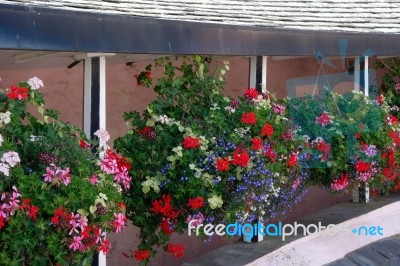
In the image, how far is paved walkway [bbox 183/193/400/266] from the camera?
6863 mm

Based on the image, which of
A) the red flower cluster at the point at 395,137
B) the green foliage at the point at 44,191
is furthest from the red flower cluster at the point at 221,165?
the red flower cluster at the point at 395,137

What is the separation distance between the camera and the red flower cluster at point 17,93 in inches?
186

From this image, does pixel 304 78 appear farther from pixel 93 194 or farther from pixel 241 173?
pixel 93 194

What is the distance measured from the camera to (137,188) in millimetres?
5883

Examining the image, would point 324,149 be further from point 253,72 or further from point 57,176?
point 57,176

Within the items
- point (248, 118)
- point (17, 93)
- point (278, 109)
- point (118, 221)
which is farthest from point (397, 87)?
point (17, 93)

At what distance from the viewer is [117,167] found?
540 cm

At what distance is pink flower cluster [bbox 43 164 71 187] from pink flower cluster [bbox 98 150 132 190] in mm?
476

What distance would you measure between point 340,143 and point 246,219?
5.07ft

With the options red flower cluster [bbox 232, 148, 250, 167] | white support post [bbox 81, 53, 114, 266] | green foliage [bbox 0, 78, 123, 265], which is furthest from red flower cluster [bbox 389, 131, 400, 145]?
green foliage [bbox 0, 78, 123, 265]

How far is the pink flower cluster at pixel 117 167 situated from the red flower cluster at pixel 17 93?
62cm

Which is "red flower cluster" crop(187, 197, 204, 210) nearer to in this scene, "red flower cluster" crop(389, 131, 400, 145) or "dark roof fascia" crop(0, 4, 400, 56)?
"dark roof fascia" crop(0, 4, 400, 56)

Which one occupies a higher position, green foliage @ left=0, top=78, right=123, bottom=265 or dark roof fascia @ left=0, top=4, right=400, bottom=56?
dark roof fascia @ left=0, top=4, right=400, bottom=56

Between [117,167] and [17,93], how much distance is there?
95 cm
